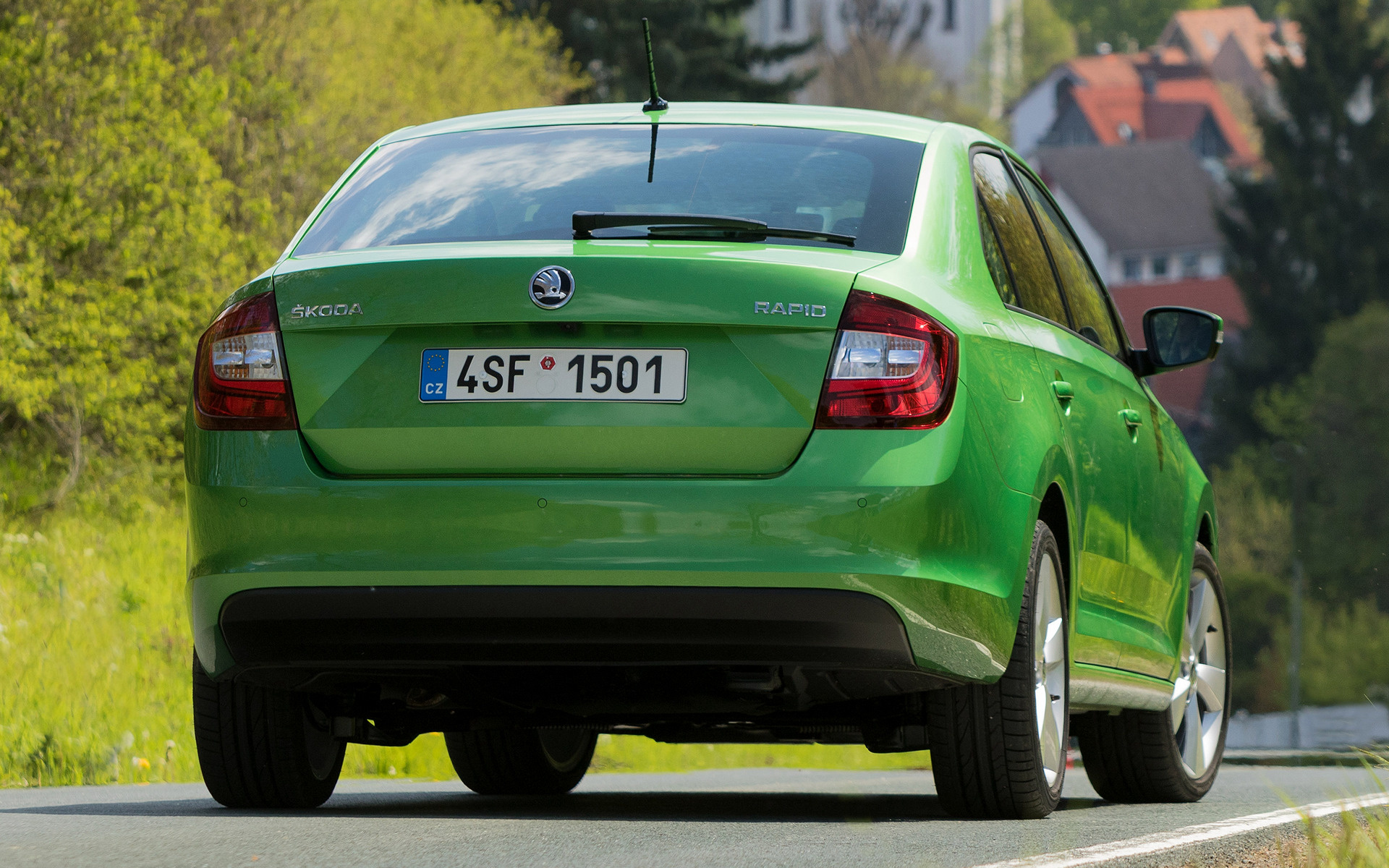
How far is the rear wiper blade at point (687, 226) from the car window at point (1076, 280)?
1.56 m

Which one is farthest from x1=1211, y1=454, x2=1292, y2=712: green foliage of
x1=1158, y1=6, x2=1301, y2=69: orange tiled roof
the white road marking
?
x1=1158, y1=6, x2=1301, y2=69: orange tiled roof

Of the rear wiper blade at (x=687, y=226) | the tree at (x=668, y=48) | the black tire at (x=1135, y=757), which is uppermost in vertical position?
the tree at (x=668, y=48)

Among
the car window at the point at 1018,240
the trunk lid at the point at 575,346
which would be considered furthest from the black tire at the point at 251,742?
the car window at the point at 1018,240

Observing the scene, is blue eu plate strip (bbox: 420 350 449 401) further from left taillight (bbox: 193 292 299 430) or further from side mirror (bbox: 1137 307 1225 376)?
side mirror (bbox: 1137 307 1225 376)

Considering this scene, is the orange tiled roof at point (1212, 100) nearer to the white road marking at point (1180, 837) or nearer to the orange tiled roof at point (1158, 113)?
the orange tiled roof at point (1158, 113)

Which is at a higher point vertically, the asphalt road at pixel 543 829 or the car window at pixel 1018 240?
the car window at pixel 1018 240

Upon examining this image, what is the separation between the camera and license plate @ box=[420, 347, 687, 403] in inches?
188

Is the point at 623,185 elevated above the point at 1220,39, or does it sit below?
below

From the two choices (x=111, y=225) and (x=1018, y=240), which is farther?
(x=111, y=225)

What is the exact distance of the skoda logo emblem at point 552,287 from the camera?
4840 millimetres

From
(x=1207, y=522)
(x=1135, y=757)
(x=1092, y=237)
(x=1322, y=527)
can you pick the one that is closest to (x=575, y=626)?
(x=1135, y=757)

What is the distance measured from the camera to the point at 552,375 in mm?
4809

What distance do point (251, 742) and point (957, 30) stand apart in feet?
413

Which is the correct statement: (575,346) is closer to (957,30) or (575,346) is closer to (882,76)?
(882,76)
